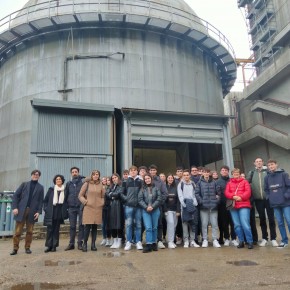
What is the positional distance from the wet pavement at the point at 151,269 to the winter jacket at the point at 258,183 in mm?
1125

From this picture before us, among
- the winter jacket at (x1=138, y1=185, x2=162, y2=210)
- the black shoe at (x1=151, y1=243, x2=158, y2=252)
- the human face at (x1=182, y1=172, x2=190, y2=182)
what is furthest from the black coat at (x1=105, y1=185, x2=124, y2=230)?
the human face at (x1=182, y1=172, x2=190, y2=182)

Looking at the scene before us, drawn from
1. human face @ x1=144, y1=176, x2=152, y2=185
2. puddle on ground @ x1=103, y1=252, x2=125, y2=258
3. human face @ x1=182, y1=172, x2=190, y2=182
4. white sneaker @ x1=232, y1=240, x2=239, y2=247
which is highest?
human face @ x1=182, y1=172, x2=190, y2=182

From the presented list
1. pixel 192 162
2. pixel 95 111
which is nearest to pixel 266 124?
pixel 192 162

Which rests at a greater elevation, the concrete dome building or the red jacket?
the concrete dome building

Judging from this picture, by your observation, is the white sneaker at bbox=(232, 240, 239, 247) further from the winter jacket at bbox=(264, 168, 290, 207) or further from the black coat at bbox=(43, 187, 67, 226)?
the black coat at bbox=(43, 187, 67, 226)

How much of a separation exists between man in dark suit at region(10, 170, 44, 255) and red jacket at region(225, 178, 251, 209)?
4.28 metres

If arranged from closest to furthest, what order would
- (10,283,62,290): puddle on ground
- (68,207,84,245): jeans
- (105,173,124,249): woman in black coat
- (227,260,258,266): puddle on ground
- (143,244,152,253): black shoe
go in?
(10,283,62,290): puddle on ground
(227,260,258,266): puddle on ground
(143,244,152,253): black shoe
(68,207,84,245): jeans
(105,173,124,249): woman in black coat

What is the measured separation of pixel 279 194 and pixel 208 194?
1.52m

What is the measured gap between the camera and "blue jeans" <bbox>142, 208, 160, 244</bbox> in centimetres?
651

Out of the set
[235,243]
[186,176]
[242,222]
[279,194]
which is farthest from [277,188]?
[186,176]

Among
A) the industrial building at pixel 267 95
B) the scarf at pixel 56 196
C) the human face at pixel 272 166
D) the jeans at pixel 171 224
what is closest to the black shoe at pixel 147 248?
the jeans at pixel 171 224

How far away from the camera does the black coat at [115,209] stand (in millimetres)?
7160

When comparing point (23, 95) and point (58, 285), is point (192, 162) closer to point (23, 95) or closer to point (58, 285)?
point (23, 95)

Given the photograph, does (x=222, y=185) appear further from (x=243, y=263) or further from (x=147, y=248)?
(x=243, y=263)
